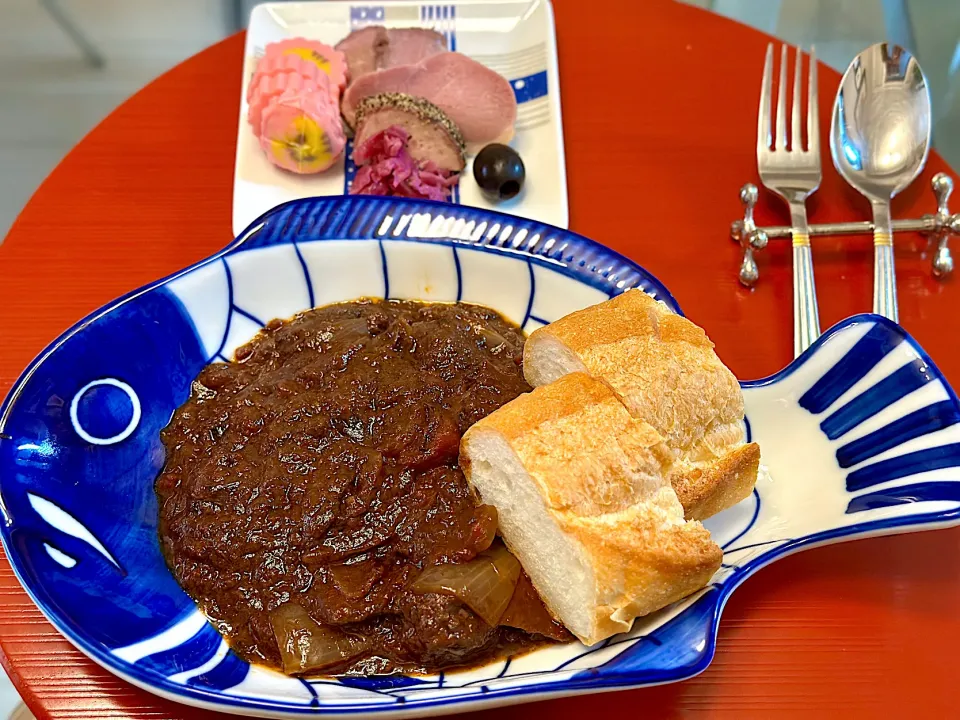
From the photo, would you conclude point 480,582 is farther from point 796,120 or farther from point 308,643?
point 796,120

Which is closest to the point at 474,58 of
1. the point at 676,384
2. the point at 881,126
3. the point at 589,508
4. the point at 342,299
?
the point at 342,299

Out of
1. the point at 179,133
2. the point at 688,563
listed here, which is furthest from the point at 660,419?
the point at 179,133

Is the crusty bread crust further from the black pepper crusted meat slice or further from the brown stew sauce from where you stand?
the black pepper crusted meat slice

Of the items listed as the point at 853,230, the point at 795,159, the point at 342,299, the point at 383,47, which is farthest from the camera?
the point at 383,47

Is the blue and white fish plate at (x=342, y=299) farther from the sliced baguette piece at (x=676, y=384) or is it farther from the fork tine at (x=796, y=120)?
the fork tine at (x=796, y=120)

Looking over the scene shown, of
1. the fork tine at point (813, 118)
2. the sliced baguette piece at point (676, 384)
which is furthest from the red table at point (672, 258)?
the sliced baguette piece at point (676, 384)

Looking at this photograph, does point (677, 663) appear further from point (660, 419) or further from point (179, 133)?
point (179, 133)
